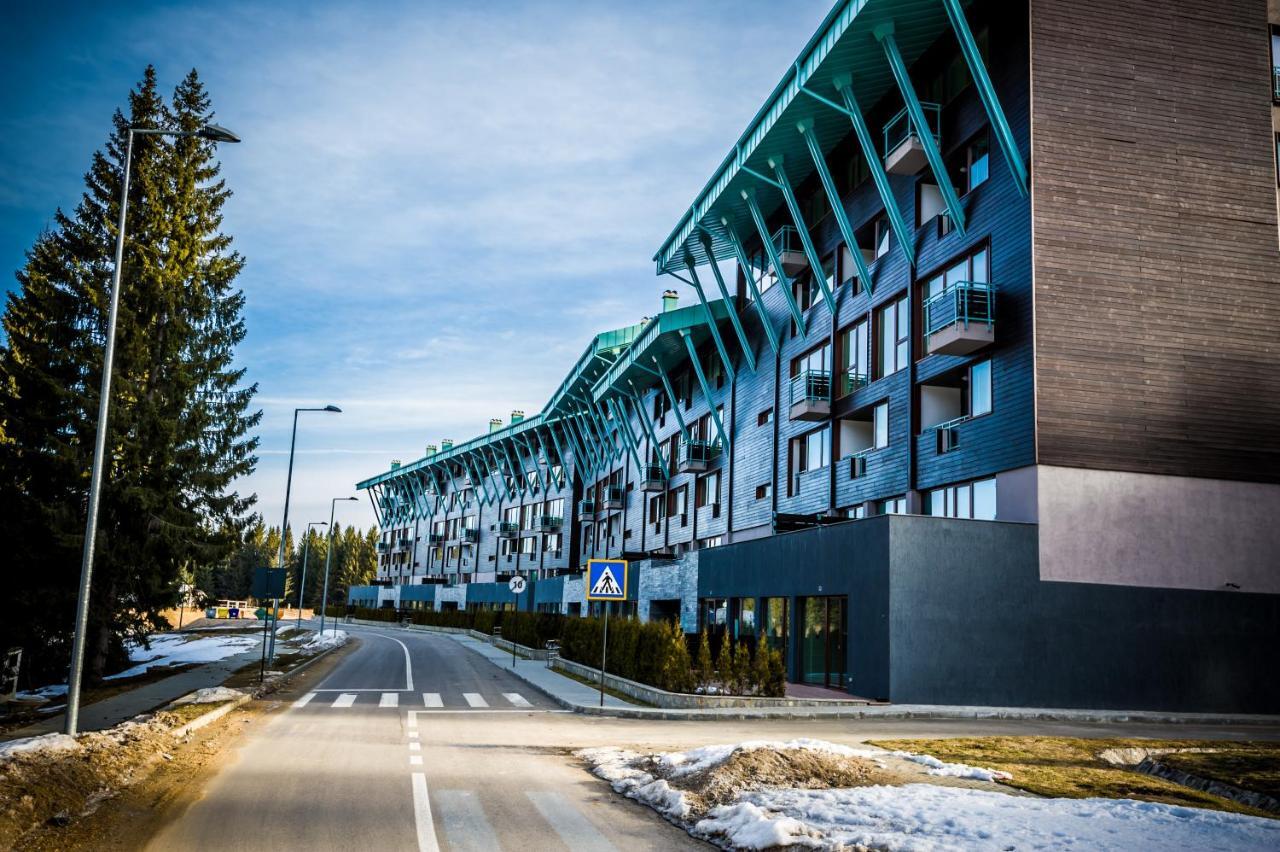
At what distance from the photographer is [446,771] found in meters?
11.8

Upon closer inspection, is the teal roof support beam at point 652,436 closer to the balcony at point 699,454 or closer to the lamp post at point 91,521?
the balcony at point 699,454

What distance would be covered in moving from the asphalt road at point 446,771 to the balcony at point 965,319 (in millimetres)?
9380

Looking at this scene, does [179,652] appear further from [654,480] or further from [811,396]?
[811,396]

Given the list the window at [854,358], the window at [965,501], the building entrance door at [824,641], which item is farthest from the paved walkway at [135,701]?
the window at [854,358]

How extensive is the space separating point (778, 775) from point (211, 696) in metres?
13.4

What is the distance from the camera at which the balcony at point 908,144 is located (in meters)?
27.3

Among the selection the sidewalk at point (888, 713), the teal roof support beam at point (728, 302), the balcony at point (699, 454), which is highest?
the teal roof support beam at point (728, 302)

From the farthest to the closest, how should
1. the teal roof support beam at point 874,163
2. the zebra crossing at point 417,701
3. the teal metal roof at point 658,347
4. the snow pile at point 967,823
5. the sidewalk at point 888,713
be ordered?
the teal metal roof at point 658,347 < the teal roof support beam at point 874,163 < the zebra crossing at point 417,701 < the sidewalk at point 888,713 < the snow pile at point 967,823

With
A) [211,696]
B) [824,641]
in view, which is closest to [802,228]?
[824,641]

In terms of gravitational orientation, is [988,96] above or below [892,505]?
above

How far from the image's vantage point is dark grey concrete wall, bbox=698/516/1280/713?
23.2 metres

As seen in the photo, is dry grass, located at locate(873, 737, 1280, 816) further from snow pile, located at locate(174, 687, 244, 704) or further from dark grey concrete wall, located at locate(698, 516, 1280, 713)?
snow pile, located at locate(174, 687, 244, 704)

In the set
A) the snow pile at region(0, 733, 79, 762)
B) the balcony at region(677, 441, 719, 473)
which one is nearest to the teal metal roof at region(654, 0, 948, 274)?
the balcony at region(677, 441, 719, 473)

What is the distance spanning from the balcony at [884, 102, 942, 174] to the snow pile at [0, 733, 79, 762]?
2403 cm
